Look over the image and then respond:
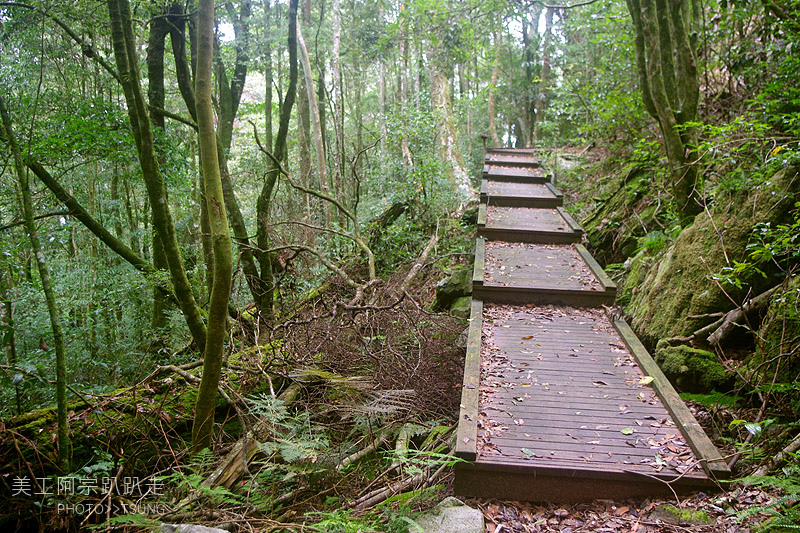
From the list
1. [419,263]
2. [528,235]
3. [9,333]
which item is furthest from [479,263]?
[9,333]

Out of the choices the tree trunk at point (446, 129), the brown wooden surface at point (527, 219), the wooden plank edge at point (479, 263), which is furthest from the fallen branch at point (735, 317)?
the tree trunk at point (446, 129)

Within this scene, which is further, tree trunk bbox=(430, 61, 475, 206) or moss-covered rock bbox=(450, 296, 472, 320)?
tree trunk bbox=(430, 61, 475, 206)

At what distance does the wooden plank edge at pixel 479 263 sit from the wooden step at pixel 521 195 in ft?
8.80

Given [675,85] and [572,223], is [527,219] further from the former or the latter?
[675,85]

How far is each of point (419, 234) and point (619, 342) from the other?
5.48 metres

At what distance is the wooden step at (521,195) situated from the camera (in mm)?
11039

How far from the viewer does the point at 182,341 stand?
25.2 feet

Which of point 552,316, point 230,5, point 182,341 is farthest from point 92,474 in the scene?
point 230,5

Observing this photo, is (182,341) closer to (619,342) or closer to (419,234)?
(419,234)

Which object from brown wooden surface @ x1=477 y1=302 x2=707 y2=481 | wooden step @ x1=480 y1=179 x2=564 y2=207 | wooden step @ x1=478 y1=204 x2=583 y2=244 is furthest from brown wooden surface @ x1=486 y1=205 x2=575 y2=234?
brown wooden surface @ x1=477 y1=302 x2=707 y2=481

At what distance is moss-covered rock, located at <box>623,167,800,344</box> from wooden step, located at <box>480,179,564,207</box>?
5168 mm

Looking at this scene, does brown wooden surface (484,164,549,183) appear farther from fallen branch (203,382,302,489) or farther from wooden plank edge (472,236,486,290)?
fallen branch (203,382,302,489)

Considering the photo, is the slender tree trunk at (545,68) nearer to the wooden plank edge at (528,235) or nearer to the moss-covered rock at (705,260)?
the wooden plank edge at (528,235)

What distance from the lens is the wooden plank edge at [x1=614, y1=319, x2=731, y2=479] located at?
3.29 meters
